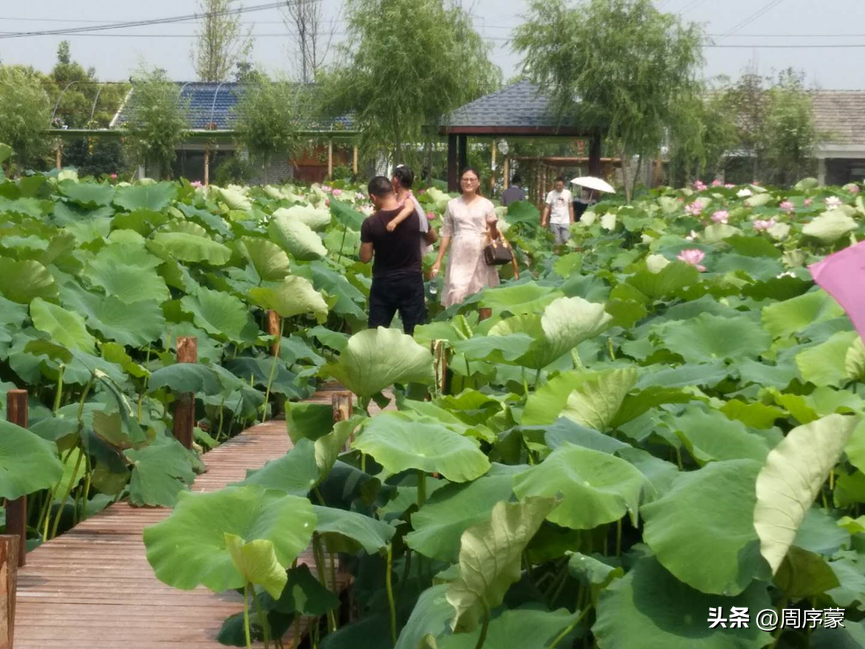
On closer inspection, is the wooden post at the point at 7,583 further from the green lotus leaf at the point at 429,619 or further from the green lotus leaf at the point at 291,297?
the green lotus leaf at the point at 291,297

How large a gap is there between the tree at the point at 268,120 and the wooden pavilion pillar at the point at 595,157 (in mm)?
12488

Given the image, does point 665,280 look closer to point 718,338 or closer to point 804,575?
point 718,338

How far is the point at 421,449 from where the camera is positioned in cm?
251

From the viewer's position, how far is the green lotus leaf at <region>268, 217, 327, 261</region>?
7766 millimetres

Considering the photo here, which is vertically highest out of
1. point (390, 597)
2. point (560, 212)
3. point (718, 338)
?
point (718, 338)

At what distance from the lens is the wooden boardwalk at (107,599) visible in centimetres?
341

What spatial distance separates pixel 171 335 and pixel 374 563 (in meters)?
4.02

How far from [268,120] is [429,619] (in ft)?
118

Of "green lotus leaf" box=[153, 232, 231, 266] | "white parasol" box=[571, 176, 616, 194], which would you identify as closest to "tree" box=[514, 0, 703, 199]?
"white parasol" box=[571, 176, 616, 194]

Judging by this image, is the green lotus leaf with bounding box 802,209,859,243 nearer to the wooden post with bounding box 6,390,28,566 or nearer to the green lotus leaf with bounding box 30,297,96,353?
the green lotus leaf with bounding box 30,297,96,353

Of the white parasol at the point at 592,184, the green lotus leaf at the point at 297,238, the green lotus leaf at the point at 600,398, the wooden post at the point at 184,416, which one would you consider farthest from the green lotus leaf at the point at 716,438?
the white parasol at the point at 592,184

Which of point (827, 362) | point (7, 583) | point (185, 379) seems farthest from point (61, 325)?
point (827, 362)

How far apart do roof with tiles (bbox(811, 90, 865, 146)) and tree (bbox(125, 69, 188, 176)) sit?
1951 cm

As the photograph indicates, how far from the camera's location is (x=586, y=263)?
912 centimetres
